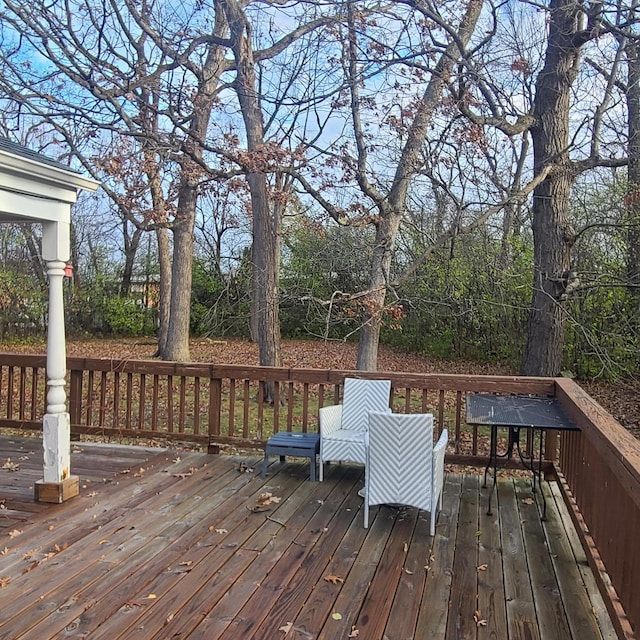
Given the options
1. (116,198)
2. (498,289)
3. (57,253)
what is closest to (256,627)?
(57,253)

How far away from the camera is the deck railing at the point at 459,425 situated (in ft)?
7.47

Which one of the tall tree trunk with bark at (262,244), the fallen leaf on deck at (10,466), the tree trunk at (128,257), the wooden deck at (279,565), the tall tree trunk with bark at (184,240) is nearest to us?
the wooden deck at (279,565)

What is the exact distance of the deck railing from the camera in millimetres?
2275

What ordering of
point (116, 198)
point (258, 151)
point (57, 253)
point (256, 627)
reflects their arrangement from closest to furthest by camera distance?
point (256, 627) < point (57, 253) < point (258, 151) < point (116, 198)

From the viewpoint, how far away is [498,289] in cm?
1011

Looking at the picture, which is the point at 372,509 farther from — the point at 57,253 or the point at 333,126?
the point at 333,126

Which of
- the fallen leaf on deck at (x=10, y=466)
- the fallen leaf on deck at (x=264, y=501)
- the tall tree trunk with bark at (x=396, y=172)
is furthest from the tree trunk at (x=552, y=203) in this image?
the fallen leaf on deck at (x=10, y=466)

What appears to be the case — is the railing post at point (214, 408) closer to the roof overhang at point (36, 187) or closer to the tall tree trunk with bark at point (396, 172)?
the roof overhang at point (36, 187)

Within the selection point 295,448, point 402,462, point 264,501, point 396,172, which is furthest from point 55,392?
point 396,172

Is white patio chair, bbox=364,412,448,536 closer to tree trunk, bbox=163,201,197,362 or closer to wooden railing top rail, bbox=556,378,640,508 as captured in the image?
wooden railing top rail, bbox=556,378,640,508

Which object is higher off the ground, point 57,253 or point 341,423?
point 57,253

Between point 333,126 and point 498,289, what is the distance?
443 cm

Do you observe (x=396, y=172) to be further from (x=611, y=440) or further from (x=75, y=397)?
(x=611, y=440)

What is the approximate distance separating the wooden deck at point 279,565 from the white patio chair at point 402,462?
208 mm
